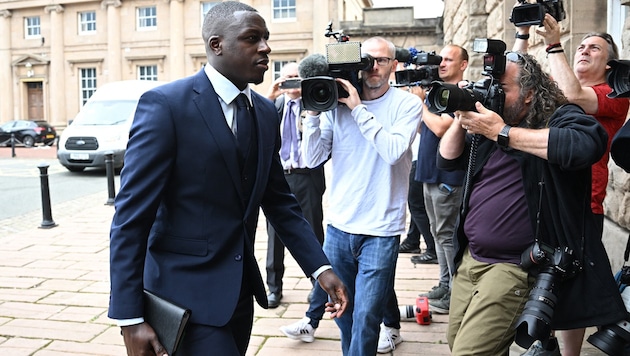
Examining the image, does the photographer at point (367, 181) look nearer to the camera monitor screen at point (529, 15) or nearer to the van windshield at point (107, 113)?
the camera monitor screen at point (529, 15)

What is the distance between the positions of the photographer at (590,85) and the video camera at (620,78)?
1.02m

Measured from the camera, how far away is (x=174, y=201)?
221cm

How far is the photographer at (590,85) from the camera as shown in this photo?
3.40m

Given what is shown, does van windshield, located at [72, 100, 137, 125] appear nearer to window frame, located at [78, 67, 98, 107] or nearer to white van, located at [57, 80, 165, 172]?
white van, located at [57, 80, 165, 172]


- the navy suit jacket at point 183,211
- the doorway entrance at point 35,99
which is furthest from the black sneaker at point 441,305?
the doorway entrance at point 35,99

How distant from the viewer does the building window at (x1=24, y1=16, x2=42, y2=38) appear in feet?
122

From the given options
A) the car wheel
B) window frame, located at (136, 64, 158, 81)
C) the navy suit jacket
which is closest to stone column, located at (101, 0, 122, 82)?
window frame, located at (136, 64, 158, 81)

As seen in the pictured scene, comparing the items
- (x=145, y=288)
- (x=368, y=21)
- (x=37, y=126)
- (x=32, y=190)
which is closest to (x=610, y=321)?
(x=145, y=288)

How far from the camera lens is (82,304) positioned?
5.17 metres

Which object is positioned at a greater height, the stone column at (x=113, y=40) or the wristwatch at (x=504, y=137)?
the stone column at (x=113, y=40)

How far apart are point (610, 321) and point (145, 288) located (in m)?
1.95

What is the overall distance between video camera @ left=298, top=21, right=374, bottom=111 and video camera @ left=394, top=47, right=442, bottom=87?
699 mm

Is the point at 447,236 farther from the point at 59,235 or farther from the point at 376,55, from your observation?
the point at 59,235

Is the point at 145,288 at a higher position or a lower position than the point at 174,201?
lower
